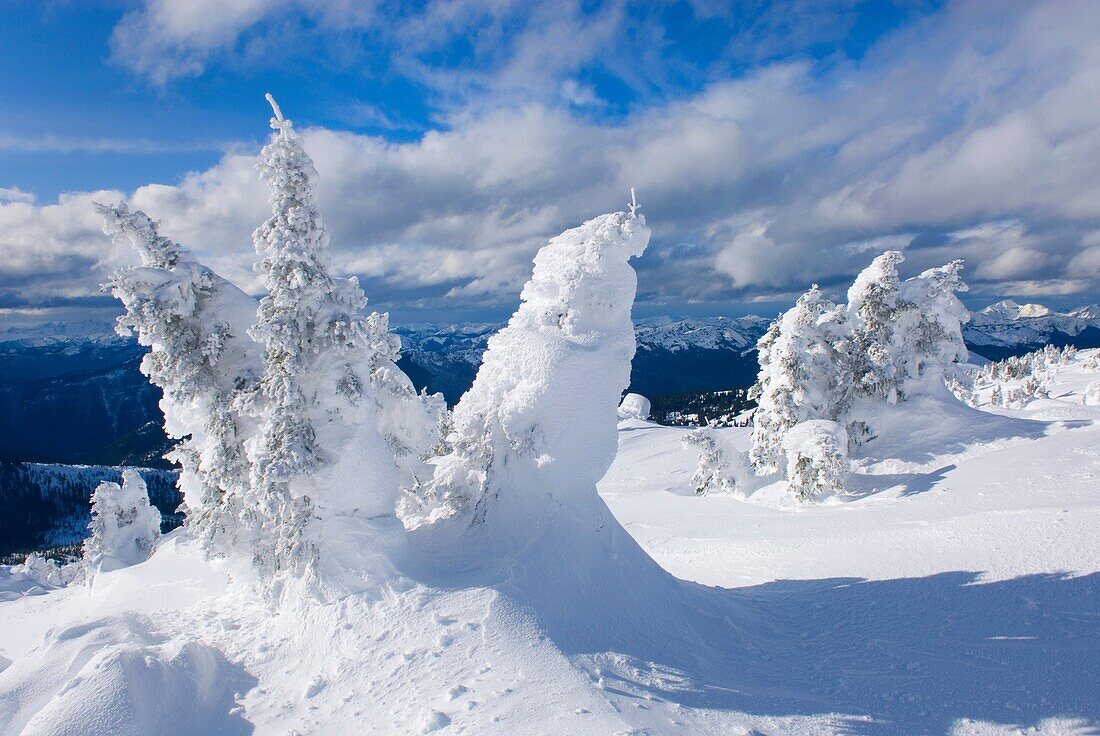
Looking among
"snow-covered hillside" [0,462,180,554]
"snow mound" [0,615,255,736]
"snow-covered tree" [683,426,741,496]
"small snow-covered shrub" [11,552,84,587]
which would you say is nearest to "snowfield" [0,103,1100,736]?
"snow mound" [0,615,255,736]

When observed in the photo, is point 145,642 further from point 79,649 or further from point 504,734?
point 504,734

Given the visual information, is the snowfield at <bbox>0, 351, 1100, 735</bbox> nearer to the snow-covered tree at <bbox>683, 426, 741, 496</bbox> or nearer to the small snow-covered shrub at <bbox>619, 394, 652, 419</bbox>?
the snow-covered tree at <bbox>683, 426, 741, 496</bbox>

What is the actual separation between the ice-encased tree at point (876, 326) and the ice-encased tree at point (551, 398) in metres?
21.8

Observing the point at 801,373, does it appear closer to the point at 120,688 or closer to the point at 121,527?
the point at 120,688

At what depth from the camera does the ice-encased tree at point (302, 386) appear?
10805mm

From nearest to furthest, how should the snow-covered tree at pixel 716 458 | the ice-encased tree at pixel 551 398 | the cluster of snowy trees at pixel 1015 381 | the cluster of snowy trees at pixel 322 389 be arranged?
the cluster of snowy trees at pixel 322 389
the ice-encased tree at pixel 551 398
the snow-covered tree at pixel 716 458
the cluster of snowy trees at pixel 1015 381

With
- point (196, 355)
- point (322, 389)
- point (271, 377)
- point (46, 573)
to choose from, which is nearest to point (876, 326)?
point (322, 389)

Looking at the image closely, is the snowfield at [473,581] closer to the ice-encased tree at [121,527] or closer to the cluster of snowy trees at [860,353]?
the cluster of snowy trees at [860,353]

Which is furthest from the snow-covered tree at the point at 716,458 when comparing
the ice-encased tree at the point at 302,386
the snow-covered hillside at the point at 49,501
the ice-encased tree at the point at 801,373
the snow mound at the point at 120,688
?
the snow-covered hillside at the point at 49,501

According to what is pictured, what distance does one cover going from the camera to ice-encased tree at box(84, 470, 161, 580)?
30109mm

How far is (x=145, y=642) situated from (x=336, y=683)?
174 inches

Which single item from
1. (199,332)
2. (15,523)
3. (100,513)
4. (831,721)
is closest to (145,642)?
(199,332)

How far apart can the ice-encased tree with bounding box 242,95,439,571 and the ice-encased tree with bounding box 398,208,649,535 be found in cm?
215

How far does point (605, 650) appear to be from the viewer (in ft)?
32.2
